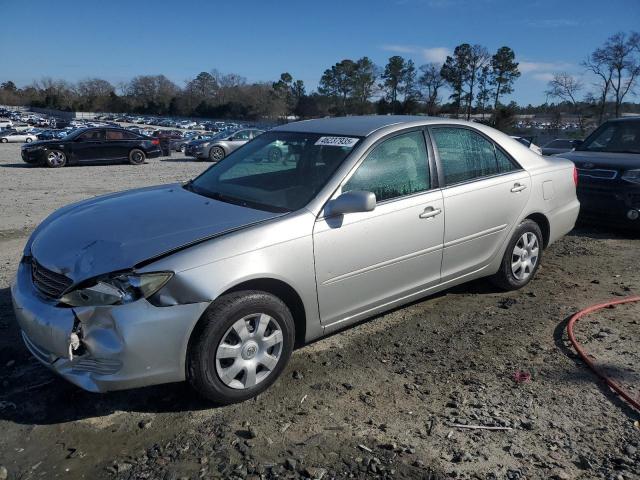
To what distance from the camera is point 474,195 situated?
4211 mm

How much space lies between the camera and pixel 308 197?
342 cm

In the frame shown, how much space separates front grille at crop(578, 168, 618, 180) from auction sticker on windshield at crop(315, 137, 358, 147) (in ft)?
15.7

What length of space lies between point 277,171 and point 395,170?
2.98ft

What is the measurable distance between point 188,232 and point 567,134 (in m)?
61.7

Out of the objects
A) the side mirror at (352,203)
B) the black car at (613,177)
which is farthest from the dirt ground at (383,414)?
the black car at (613,177)

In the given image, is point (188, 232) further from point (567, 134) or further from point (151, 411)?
point (567, 134)

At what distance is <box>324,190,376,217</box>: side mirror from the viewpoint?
326 cm

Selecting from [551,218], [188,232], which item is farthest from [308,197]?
[551,218]

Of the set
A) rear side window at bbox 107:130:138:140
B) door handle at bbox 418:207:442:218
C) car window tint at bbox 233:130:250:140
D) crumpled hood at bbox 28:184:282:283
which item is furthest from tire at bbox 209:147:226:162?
door handle at bbox 418:207:442:218

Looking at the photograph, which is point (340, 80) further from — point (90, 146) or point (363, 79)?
point (90, 146)

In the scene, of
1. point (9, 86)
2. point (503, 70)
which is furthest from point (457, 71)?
point (9, 86)

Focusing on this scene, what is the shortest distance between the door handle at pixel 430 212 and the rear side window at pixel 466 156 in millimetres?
289

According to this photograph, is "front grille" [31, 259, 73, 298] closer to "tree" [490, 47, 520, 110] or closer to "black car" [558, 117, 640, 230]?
"black car" [558, 117, 640, 230]

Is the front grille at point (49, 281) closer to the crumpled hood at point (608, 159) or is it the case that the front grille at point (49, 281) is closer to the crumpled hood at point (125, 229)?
the crumpled hood at point (125, 229)
